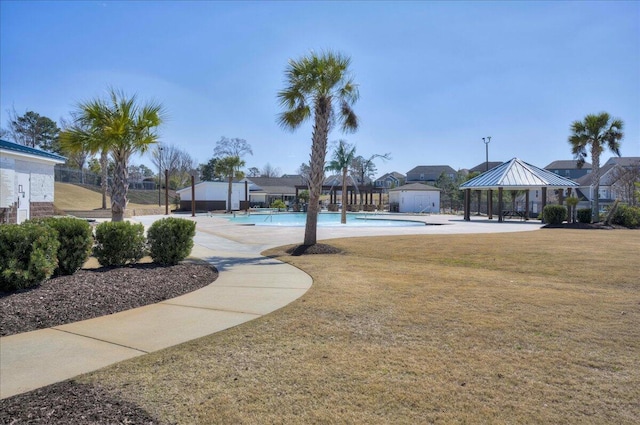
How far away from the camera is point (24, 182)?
1240 cm

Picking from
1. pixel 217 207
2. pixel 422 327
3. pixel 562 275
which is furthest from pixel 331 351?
pixel 217 207

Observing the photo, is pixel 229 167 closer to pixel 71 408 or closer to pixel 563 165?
pixel 71 408

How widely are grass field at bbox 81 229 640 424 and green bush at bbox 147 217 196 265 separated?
3.43 m

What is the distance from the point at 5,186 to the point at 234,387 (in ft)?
38.7

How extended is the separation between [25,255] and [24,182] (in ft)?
27.9

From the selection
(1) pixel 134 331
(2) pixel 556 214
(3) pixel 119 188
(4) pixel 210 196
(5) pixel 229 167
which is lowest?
(1) pixel 134 331

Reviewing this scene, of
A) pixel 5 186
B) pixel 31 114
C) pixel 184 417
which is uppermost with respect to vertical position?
pixel 31 114

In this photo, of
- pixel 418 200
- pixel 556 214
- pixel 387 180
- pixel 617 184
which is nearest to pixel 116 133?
pixel 556 214

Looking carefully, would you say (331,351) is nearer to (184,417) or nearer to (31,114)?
(184,417)

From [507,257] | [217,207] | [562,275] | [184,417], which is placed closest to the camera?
[184,417]

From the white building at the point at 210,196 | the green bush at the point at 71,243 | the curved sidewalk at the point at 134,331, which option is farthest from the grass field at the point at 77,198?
the curved sidewalk at the point at 134,331

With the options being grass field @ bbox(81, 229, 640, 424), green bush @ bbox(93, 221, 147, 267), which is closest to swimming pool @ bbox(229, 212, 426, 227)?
green bush @ bbox(93, 221, 147, 267)

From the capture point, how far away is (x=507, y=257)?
1012cm

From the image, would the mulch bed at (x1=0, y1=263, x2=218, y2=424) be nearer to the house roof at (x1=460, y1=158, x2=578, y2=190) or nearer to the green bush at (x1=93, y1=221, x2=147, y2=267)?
the green bush at (x1=93, y1=221, x2=147, y2=267)
